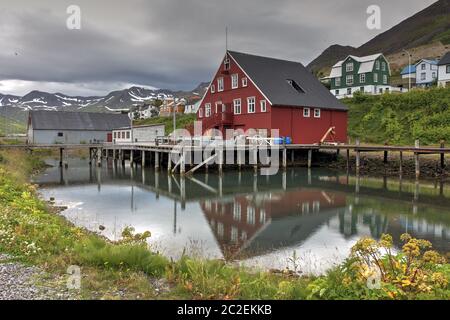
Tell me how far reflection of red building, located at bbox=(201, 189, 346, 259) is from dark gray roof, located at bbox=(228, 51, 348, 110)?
1665 centimetres

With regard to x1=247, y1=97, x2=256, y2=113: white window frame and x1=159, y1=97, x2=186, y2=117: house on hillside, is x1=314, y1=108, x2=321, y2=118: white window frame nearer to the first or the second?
x1=247, y1=97, x2=256, y2=113: white window frame

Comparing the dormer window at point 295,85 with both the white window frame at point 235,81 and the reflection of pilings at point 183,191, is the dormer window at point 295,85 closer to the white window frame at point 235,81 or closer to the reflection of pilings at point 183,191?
the white window frame at point 235,81

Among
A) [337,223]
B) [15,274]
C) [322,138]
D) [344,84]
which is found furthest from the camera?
[344,84]

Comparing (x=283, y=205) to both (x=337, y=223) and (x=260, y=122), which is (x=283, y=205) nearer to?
(x=337, y=223)

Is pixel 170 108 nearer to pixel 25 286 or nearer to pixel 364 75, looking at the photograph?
pixel 364 75

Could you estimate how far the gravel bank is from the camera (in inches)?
223

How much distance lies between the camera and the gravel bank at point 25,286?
5668 mm

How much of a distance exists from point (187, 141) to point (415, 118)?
26.6m

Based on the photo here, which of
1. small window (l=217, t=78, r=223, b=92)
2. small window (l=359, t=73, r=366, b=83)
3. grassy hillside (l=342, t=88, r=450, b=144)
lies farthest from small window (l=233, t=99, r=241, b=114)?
small window (l=359, t=73, r=366, b=83)

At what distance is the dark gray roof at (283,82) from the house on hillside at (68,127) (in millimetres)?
30901

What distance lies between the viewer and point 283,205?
19.3 meters

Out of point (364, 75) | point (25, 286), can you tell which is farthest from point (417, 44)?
point (25, 286)

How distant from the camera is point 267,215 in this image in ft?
55.1
